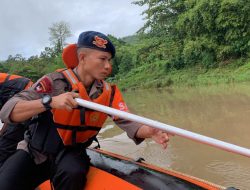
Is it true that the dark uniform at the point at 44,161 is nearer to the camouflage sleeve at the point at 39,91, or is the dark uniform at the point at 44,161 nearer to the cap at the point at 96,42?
the camouflage sleeve at the point at 39,91

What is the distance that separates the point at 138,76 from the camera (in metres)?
22.3

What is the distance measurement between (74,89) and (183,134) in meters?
0.62

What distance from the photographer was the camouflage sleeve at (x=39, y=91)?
5.50ft

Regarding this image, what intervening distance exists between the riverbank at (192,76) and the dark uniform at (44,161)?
1178cm

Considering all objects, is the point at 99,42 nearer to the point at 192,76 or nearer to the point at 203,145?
the point at 203,145

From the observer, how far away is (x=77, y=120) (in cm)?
175

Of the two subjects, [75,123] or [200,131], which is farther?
[200,131]

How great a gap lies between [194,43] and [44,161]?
15943mm

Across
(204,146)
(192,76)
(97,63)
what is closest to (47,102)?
(97,63)

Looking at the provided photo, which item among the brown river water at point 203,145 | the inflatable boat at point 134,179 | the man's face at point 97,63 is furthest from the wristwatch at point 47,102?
the brown river water at point 203,145

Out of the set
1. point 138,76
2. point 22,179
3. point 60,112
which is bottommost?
point 138,76

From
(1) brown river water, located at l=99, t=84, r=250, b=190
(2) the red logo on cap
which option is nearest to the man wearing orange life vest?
(2) the red logo on cap

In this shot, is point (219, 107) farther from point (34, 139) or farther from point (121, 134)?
point (34, 139)

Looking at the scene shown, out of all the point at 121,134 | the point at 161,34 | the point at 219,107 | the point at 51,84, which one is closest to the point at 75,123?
the point at 51,84
